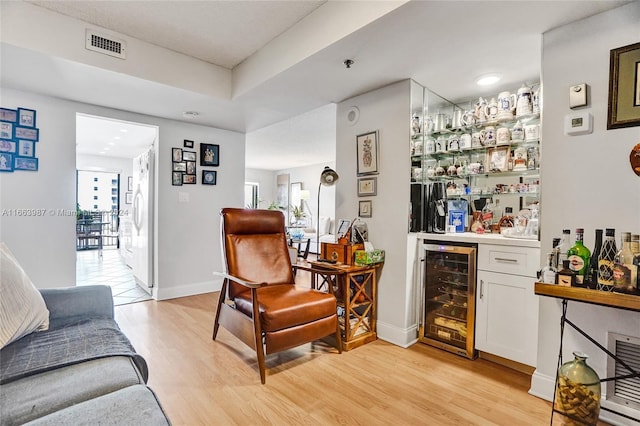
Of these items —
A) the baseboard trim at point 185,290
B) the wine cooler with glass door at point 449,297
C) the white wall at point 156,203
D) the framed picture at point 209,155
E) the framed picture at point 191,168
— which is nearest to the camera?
the wine cooler with glass door at point 449,297

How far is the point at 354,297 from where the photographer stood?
2625mm

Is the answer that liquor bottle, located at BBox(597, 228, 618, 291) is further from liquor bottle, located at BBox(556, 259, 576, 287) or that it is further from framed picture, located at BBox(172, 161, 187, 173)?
framed picture, located at BBox(172, 161, 187, 173)

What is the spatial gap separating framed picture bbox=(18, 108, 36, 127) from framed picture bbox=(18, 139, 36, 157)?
0.53ft

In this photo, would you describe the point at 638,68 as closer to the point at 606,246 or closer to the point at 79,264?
the point at 606,246

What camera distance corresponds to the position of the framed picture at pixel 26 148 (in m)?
2.90

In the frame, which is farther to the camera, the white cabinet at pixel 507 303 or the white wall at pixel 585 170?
the white cabinet at pixel 507 303

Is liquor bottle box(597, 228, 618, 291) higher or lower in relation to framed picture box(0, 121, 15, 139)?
lower

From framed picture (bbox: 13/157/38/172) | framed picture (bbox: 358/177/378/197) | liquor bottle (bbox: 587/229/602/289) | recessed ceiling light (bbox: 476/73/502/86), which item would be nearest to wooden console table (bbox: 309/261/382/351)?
framed picture (bbox: 358/177/378/197)

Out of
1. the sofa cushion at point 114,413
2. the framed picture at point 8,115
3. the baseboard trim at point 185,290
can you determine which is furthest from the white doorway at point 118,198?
the sofa cushion at point 114,413

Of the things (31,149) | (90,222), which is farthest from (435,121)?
(90,222)

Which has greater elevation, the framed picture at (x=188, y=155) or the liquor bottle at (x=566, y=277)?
the framed picture at (x=188, y=155)

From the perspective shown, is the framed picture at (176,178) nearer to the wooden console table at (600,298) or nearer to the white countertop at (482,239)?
the white countertop at (482,239)

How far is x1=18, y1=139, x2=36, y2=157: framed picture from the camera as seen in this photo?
9.50 ft

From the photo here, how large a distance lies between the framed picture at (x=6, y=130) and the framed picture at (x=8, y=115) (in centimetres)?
4
